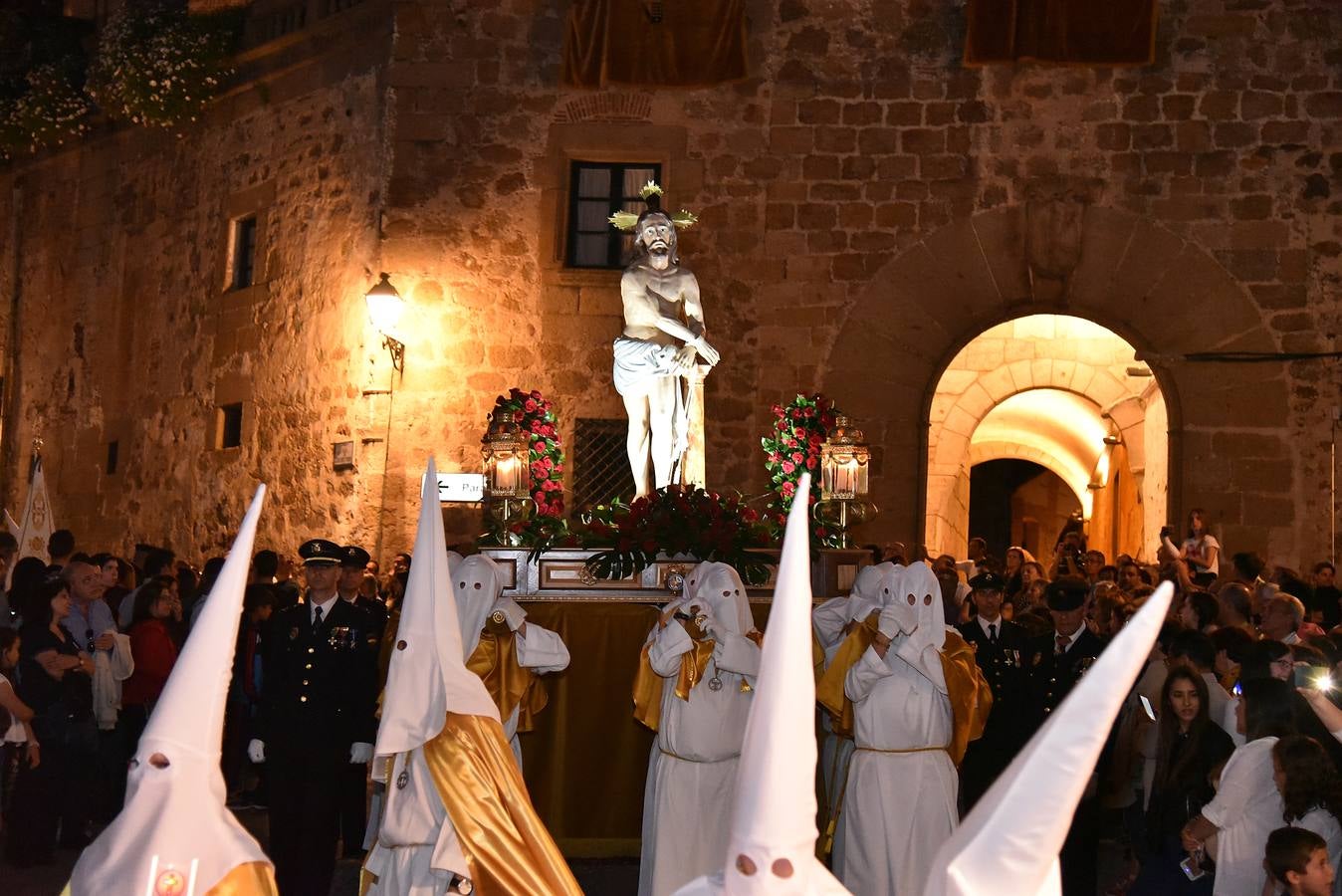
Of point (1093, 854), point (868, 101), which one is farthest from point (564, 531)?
point (868, 101)

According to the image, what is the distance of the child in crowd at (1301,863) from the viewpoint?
5.21 metres

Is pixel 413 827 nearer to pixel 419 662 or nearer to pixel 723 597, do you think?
pixel 419 662

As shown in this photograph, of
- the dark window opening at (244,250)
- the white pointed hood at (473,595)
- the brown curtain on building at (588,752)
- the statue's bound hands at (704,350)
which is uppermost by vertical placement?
the dark window opening at (244,250)

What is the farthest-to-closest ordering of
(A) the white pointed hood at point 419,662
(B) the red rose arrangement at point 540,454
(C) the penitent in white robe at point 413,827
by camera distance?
(B) the red rose arrangement at point 540,454 < (C) the penitent in white robe at point 413,827 < (A) the white pointed hood at point 419,662

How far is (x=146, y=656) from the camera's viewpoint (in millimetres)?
9758

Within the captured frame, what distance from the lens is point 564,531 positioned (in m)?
10.3

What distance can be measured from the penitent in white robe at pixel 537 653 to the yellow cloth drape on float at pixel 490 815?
119cm

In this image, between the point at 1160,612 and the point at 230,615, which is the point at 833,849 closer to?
the point at 230,615

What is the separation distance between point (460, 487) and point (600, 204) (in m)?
3.30

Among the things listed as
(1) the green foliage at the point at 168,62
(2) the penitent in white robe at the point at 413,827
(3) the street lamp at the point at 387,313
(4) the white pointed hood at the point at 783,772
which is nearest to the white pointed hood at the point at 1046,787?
(4) the white pointed hood at the point at 783,772

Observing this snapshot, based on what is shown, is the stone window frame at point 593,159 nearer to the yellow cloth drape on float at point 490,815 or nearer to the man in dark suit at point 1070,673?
the man in dark suit at point 1070,673

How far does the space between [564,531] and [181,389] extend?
9.03 meters

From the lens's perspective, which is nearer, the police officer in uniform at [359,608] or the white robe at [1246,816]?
the white robe at [1246,816]

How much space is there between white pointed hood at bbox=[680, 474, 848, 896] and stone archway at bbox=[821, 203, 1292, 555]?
11019mm
